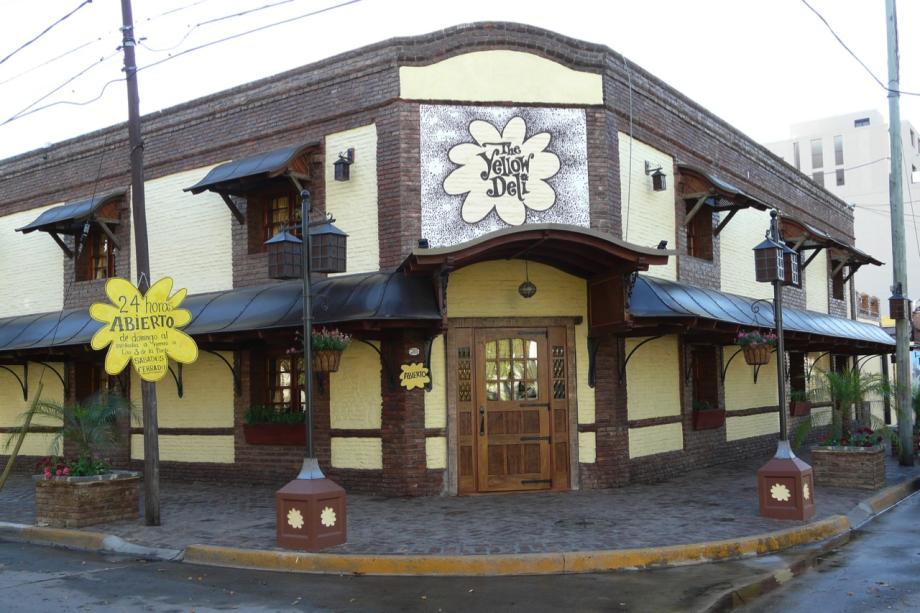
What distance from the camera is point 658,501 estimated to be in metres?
11.9

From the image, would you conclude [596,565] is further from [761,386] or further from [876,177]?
[876,177]

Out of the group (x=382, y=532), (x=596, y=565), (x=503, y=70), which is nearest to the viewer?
(x=596, y=565)

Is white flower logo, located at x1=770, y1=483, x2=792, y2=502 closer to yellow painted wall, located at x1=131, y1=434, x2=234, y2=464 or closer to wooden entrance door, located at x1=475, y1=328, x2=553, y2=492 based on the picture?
wooden entrance door, located at x1=475, y1=328, x2=553, y2=492

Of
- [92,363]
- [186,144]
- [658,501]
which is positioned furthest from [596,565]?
[92,363]

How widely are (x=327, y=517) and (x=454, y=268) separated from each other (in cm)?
395

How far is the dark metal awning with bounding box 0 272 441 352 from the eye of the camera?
1184 cm

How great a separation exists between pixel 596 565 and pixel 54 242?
14548 mm

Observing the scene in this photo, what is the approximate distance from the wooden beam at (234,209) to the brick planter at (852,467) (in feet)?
33.6

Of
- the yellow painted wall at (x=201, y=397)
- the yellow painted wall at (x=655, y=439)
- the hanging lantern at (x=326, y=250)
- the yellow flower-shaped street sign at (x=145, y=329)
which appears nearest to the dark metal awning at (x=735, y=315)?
the yellow painted wall at (x=655, y=439)

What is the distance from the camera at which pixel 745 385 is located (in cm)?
1795

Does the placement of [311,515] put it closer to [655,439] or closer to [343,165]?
[343,165]

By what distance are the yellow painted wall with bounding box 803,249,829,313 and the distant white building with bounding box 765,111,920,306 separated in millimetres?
37735

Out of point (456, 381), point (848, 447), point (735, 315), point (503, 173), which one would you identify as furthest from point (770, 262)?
point (456, 381)

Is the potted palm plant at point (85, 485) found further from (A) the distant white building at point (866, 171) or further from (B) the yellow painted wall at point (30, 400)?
(A) the distant white building at point (866, 171)
